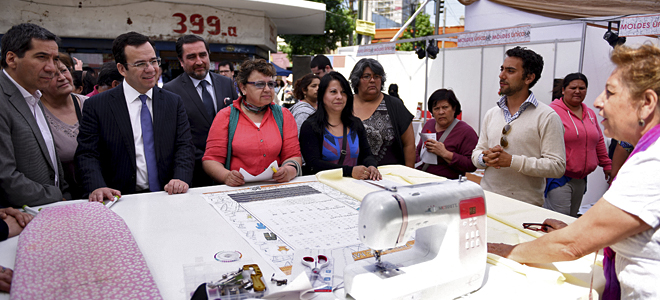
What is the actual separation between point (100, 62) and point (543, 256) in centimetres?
1070

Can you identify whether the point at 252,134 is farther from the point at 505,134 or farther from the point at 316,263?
the point at 505,134

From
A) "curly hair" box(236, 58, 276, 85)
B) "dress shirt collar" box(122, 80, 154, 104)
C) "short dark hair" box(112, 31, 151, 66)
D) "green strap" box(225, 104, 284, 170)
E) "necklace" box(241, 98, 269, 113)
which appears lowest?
"green strap" box(225, 104, 284, 170)

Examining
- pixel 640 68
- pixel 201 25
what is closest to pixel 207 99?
pixel 640 68

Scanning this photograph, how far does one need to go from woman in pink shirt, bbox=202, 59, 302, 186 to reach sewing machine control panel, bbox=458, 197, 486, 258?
143cm

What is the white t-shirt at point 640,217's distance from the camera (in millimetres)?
1057

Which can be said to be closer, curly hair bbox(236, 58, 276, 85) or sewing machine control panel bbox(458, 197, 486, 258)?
sewing machine control panel bbox(458, 197, 486, 258)

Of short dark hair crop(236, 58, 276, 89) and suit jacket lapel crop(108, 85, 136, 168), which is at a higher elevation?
short dark hair crop(236, 58, 276, 89)

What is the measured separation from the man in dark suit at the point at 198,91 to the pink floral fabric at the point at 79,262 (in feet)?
5.50

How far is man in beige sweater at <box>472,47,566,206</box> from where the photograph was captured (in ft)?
8.30

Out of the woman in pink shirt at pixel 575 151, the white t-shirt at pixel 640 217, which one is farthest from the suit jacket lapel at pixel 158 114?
the woman in pink shirt at pixel 575 151

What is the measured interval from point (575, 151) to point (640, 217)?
2762mm

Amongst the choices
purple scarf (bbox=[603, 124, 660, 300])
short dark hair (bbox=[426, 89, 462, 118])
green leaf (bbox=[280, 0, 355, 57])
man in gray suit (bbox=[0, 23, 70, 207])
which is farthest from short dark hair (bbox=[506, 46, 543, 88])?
green leaf (bbox=[280, 0, 355, 57])

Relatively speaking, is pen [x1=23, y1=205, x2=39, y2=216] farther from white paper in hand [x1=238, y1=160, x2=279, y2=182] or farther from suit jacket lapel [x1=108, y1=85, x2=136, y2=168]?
white paper in hand [x1=238, y1=160, x2=279, y2=182]

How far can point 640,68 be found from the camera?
1096 mm
